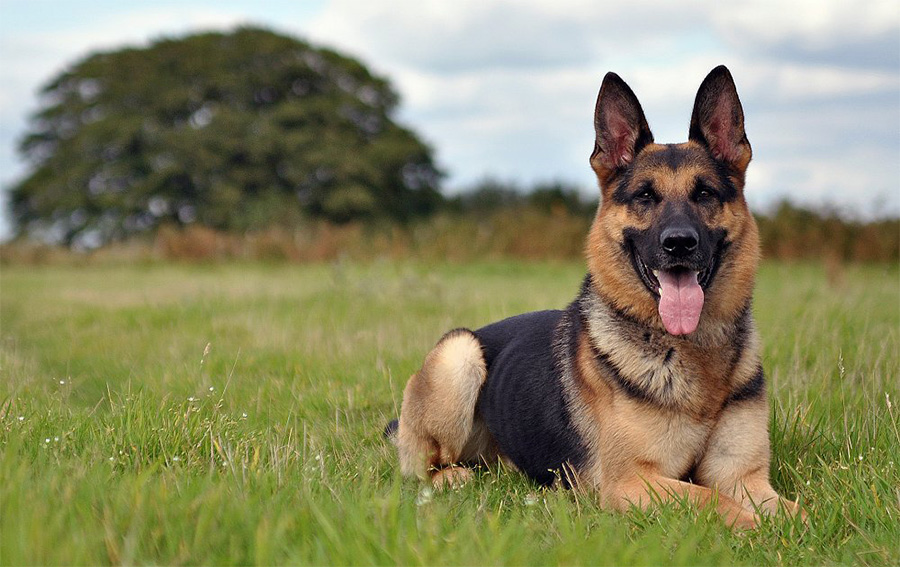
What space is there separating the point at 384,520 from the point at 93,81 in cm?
4790

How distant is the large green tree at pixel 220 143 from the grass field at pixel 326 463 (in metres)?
31.2

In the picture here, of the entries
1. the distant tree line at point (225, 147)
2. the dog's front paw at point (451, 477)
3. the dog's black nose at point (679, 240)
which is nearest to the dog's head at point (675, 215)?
the dog's black nose at point (679, 240)

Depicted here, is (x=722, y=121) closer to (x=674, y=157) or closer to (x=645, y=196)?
(x=674, y=157)

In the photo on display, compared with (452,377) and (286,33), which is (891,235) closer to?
(452,377)

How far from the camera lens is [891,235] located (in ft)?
64.0

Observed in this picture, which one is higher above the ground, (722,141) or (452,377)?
(722,141)

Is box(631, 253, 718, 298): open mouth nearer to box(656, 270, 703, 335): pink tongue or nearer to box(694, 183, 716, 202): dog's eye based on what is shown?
box(656, 270, 703, 335): pink tongue

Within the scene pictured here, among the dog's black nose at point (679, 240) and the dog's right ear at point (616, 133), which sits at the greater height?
the dog's right ear at point (616, 133)

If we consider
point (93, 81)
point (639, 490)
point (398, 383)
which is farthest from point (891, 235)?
point (93, 81)

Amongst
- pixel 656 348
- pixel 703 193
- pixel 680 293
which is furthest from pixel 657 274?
pixel 703 193

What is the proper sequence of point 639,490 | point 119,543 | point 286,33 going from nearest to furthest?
point 119,543
point 639,490
point 286,33

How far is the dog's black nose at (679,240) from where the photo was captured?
3838 mm

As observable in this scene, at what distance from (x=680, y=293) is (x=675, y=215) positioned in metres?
0.38

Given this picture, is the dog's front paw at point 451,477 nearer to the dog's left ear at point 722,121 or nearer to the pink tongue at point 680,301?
the pink tongue at point 680,301
